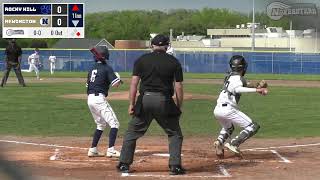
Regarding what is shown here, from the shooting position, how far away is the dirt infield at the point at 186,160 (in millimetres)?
7598

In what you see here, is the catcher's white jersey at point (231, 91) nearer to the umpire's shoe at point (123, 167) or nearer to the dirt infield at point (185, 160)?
the dirt infield at point (185, 160)

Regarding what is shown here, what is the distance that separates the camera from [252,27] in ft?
5.90

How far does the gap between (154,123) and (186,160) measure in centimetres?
578

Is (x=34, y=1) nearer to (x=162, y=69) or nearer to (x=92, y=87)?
(x=162, y=69)

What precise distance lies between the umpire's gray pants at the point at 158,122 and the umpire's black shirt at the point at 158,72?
96 millimetres

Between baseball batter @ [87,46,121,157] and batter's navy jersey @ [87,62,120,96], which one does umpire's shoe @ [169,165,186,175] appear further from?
batter's navy jersey @ [87,62,120,96]

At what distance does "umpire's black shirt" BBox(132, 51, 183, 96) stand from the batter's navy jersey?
1.45 meters

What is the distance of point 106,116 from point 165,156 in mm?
1118

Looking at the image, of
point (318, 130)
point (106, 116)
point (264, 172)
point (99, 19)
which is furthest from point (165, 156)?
point (99, 19)

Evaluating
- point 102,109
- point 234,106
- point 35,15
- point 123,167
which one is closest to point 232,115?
point 234,106

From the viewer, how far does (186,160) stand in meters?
8.84

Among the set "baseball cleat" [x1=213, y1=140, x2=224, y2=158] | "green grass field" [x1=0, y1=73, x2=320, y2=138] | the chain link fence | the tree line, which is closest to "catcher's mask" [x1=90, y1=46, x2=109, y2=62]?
"baseball cleat" [x1=213, y1=140, x2=224, y2=158]

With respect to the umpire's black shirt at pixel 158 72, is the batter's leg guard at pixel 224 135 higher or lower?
lower

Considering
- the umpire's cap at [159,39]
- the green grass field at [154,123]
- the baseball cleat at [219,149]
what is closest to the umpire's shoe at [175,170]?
the baseball cleat at [219,149]
